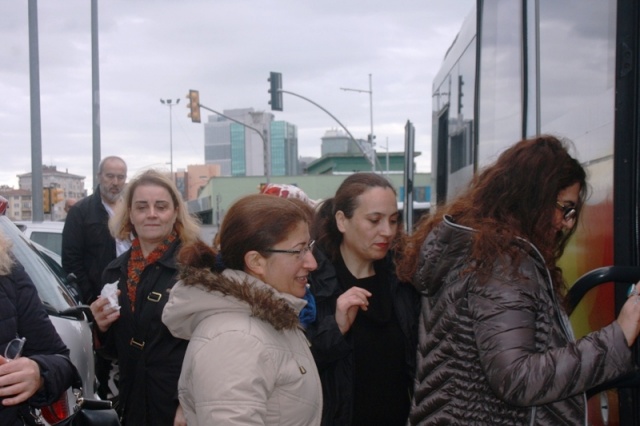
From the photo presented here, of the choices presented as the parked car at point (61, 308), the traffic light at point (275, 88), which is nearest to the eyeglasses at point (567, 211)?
the parked car at point (61, 308)

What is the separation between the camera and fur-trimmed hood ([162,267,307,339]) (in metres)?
2.23

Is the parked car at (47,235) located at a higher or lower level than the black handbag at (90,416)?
higher

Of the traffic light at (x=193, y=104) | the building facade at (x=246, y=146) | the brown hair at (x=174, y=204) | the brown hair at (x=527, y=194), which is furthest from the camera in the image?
the building facade at (x=246, y=146)

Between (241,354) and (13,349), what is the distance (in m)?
0.87

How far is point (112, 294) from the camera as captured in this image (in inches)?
155

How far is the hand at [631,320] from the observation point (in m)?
2.06

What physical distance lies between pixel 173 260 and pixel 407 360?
138 centimetres

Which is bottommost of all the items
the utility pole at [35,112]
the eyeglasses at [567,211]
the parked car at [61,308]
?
the parked car at [61,308]

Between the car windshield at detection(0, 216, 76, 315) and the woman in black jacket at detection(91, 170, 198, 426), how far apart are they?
35cm

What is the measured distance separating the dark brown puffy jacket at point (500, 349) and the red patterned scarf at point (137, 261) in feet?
6.31

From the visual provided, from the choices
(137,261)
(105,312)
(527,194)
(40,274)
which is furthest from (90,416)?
(527,194)

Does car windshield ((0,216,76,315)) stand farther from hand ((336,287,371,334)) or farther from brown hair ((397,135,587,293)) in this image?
brown hair ((397,135,587,293))

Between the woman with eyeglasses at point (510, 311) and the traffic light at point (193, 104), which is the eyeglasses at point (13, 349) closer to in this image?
the woman with eyeglasses at point (510, 311)

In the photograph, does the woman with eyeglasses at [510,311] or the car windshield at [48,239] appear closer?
the woman with eyeglasses at [510,311]
